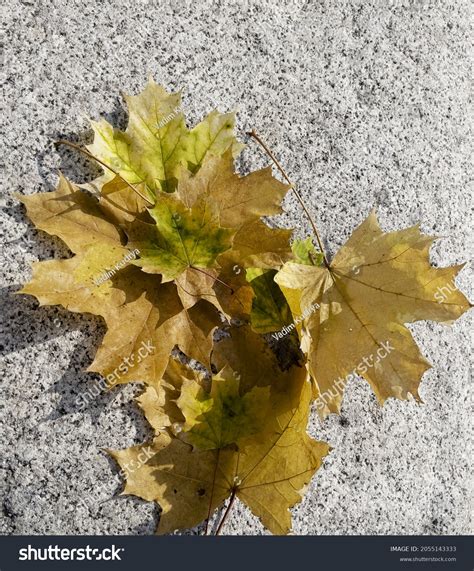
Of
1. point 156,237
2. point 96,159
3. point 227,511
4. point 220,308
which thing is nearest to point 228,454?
point 227,511

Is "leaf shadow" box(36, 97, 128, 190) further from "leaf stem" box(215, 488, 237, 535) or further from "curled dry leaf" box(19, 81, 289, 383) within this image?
"leaf stem" box(215, 488, 237, 535)

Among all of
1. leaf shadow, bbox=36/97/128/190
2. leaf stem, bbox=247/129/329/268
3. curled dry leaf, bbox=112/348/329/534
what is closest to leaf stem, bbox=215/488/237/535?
curled dry leaf, bbox=112/348/329/534

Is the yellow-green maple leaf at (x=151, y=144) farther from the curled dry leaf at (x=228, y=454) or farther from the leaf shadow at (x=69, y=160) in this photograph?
the curled dry leaf at (x=228, y=454)

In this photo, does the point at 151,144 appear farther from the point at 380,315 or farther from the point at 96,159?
the point at 380,315

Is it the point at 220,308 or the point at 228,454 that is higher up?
the point at 220,308

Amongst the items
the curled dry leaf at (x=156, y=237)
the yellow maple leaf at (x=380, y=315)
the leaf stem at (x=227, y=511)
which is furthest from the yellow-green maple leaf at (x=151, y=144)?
the leaf stem at (x=227, y=511)

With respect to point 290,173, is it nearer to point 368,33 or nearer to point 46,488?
point 368,33
